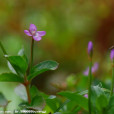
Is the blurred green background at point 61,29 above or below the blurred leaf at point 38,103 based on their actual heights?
below

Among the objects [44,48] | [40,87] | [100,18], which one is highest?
[100,18]

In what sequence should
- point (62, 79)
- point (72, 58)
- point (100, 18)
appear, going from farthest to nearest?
point (100, 18), point (72, 58), point (62, 79)

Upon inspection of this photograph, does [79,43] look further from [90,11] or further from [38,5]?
[38,5]

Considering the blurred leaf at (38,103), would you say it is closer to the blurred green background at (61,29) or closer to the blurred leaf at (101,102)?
the blurred leaf at (101,102)

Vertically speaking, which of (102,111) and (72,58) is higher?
(102,111)

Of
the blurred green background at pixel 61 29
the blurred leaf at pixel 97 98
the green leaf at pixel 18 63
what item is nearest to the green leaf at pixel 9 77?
the green leaf at pixel 18 63

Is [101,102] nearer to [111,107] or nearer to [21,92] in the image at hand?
[111,107]

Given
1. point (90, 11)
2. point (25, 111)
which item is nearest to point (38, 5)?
point (90, 11)

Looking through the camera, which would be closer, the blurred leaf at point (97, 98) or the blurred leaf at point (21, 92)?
the blurred leaf at point (97, 98)
